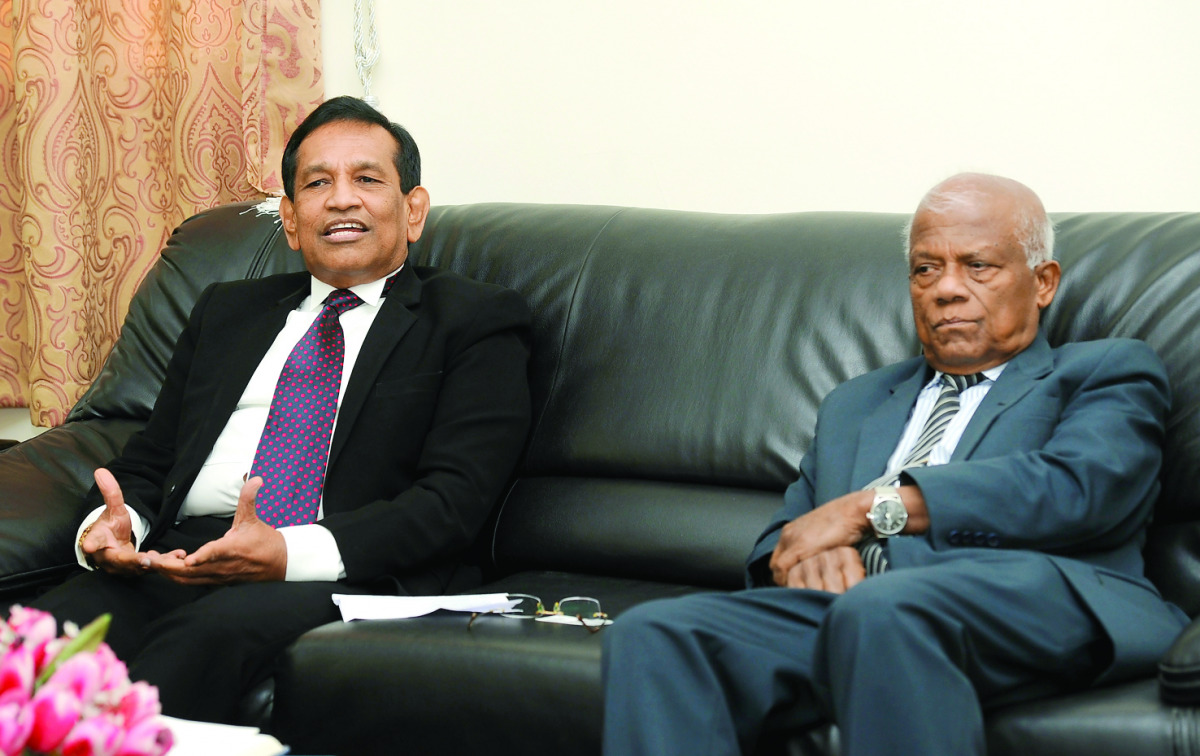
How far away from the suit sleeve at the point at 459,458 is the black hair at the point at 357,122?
0.33 meters

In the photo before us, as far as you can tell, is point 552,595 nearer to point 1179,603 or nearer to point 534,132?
point 1179,603

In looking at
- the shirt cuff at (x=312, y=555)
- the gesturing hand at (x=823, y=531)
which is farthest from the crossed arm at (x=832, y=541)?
the shirt cuff at (x=312, y=555)

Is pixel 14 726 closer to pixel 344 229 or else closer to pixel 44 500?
pixel 44 500

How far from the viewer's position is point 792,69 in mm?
2465

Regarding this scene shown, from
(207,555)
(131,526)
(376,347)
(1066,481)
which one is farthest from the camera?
(376,347)

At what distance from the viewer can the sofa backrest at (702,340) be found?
6.08 ft

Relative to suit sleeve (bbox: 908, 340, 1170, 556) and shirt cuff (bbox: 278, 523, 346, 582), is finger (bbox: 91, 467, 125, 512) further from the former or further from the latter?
suit sleeve (bbox: 908, 340, 1170, 556)

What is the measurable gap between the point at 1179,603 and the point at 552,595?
955 mm

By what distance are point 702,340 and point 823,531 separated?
60cm

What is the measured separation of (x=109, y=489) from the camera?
5.91 feet

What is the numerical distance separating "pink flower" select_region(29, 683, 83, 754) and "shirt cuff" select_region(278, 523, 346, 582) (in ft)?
3.33

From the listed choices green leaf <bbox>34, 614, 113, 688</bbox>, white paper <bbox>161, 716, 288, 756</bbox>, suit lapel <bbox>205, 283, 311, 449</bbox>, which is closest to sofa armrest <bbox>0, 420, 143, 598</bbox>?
suit lapel <bbox>205, 283, 311, 449</bbox>

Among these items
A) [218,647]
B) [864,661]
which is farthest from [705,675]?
[218,647]

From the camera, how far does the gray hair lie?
1.73 m
